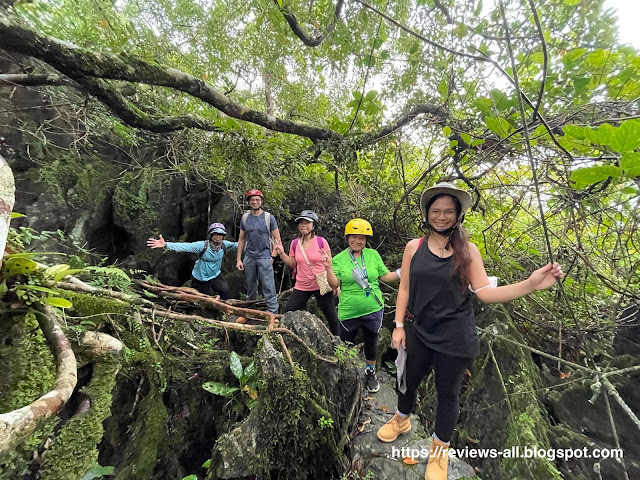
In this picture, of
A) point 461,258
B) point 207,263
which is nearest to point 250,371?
point 461,258

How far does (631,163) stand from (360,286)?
2688 millimetres

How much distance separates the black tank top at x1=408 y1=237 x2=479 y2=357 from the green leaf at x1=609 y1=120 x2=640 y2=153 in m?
1.18

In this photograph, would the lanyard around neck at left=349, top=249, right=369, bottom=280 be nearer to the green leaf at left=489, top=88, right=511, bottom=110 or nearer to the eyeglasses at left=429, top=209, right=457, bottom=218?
the eyeglasses at left=429, top=209, right=457, bottom=218

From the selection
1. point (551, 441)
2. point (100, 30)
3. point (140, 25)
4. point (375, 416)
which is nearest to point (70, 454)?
point (375, 416)

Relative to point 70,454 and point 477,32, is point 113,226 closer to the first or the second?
point 70,454

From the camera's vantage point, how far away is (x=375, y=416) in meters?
3.30

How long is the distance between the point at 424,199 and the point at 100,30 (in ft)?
20.3

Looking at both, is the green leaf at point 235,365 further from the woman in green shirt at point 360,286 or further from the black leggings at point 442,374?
the black leggings at point 442,374

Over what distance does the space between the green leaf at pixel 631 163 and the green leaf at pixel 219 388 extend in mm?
3528

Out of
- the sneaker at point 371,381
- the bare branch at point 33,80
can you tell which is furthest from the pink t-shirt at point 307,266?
the bare branch at point 33,80

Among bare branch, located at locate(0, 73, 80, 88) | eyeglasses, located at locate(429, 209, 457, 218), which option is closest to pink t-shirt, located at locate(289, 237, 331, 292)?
eyeglasses, located at locate(429, 209, 457, 218)

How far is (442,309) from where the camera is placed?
2256 mm

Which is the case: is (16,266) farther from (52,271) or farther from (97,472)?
(97,472)

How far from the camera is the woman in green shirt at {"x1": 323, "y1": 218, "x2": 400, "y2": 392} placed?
11.9 feet
